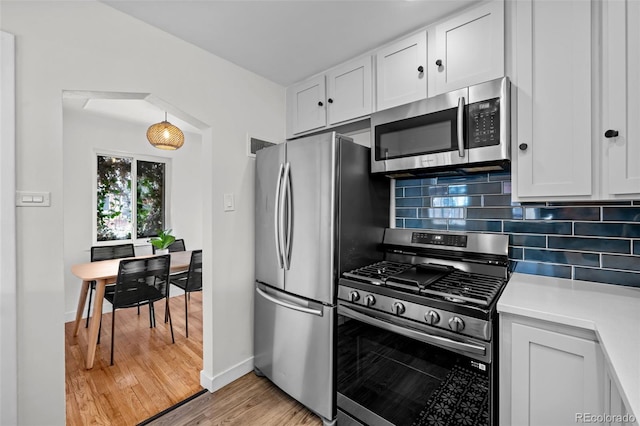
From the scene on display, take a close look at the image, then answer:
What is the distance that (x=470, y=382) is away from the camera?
4.09 ft

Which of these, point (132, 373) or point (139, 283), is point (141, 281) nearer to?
point (139, 283)

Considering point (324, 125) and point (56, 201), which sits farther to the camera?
Answer: point (324, 125)

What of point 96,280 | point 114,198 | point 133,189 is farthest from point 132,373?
point 133,189

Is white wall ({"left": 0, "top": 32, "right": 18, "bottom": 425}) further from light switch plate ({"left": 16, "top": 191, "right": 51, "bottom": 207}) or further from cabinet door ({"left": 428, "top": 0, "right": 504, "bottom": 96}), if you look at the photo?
cabinet door ({"left": 428, "top": 0, "right": 504, "bottom": 96})

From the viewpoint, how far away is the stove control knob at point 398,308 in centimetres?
145

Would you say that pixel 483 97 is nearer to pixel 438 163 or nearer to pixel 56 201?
pixel 438 163

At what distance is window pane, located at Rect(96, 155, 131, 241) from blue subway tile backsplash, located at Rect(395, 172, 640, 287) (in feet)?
13.2

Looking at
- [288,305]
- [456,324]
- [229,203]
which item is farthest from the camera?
[229,203]

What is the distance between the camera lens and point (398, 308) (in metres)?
1.46

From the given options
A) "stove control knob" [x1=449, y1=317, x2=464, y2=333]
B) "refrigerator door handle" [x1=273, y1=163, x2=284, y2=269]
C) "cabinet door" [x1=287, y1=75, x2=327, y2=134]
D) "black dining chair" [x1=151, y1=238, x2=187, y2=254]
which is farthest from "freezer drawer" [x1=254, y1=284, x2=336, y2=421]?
"black dining chair" [x1=151, y1=238, x2=187, y2=254]

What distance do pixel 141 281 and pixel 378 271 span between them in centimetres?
227

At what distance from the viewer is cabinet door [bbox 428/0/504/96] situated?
1.50 meters

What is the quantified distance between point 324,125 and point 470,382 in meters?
1.90

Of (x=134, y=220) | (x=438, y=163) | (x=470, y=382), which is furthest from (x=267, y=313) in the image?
(x=134, y=220)
